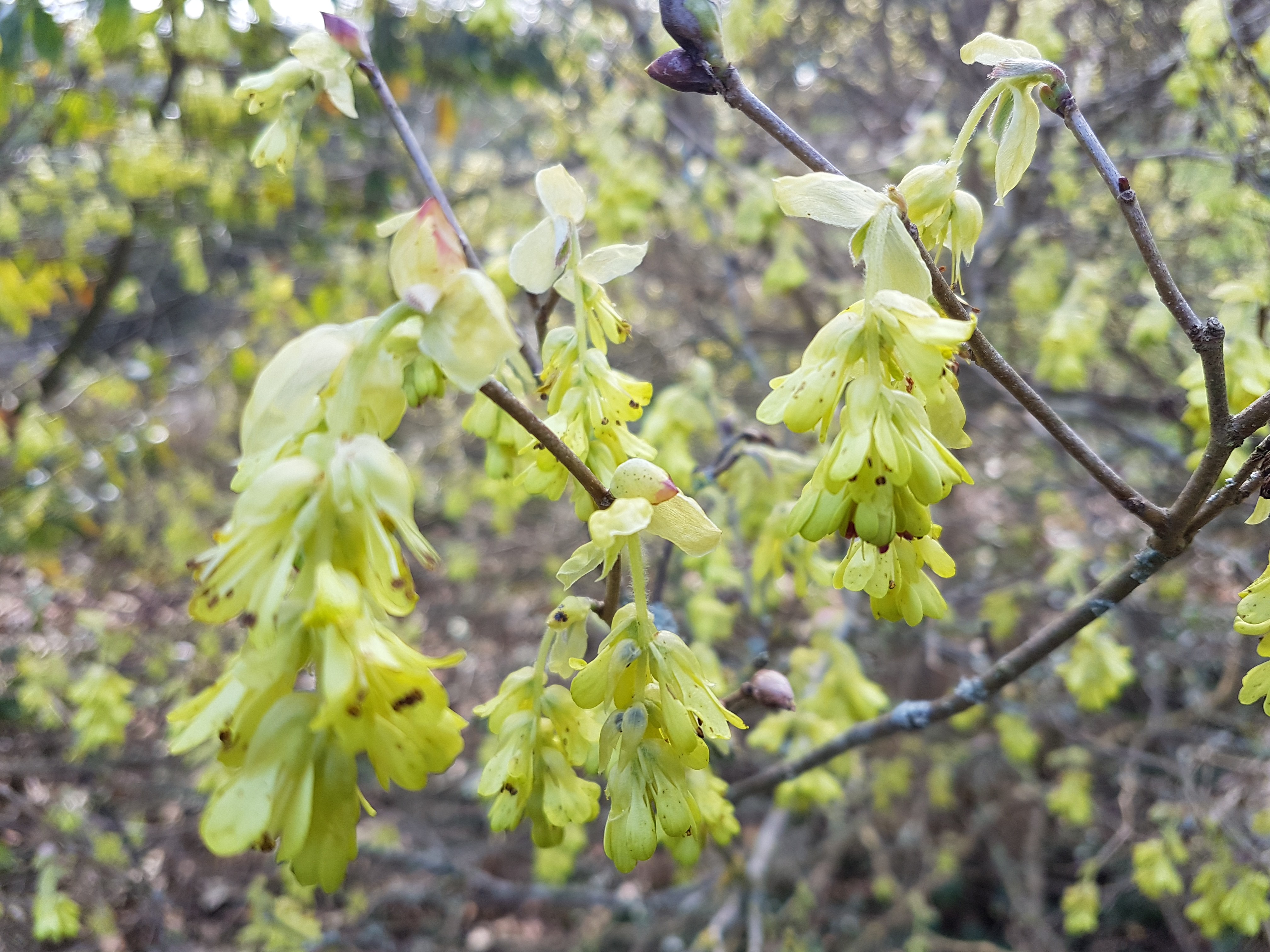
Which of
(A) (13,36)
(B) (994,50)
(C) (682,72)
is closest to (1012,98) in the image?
(B) (994,50)

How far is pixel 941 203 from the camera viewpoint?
89 centimetres

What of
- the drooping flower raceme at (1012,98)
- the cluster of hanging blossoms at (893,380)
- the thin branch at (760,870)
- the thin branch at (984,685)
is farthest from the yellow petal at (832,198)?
the thin branch at (760,870)

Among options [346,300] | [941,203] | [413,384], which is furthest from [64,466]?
[941,203]

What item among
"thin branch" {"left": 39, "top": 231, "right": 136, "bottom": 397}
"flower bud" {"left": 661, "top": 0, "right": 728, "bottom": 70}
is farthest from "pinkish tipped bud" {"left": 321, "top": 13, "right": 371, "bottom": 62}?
"thin branch" {"left": 39, "top": 231, "right": 136, "bottom": 397}

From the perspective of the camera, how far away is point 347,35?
1.22 m

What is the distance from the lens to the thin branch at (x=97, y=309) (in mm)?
4516

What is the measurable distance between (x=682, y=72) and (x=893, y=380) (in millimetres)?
465

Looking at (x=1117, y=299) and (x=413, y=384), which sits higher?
(x=413, y=384)

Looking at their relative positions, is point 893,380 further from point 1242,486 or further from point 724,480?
point 724,480

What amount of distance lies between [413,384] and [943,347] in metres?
0.64

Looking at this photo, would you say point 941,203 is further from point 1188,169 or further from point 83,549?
point 83,549

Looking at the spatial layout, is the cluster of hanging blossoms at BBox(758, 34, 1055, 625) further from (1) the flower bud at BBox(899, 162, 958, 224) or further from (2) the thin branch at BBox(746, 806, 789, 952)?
(2) the thin branch at BBox(746, 806, 789, 952)

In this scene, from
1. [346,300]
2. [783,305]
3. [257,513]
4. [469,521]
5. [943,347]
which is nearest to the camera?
[257,513]

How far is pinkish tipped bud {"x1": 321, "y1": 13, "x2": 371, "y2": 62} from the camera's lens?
48.0 inches
